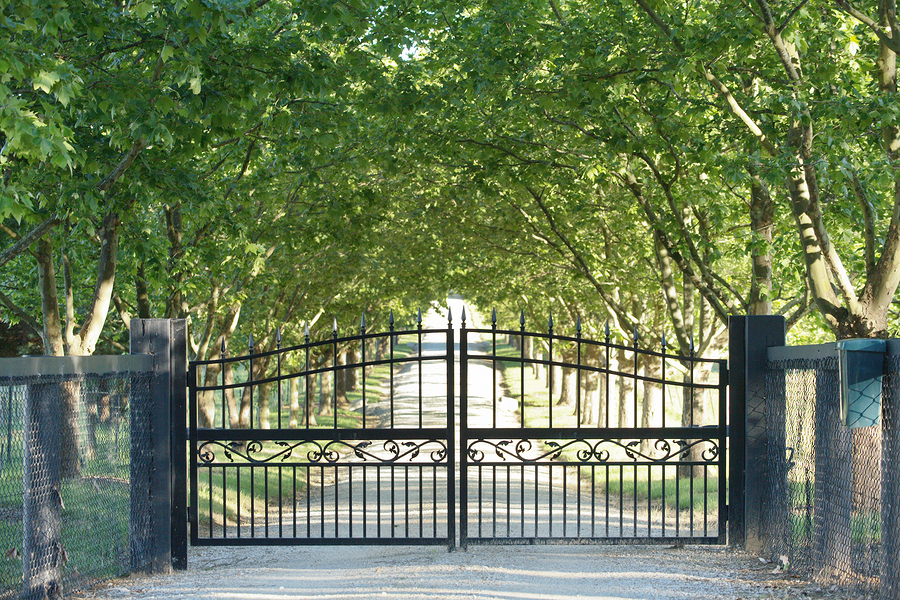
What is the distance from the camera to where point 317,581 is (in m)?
7.05

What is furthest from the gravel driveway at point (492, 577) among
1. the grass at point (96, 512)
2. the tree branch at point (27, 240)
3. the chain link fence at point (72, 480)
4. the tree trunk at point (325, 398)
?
the tree trunk at point (325, 398)

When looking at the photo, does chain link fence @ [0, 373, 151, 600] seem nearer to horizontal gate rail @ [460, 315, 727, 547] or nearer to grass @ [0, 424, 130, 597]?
grass @ [0, 424, 130, 597]

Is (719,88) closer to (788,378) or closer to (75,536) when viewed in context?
(788,378)

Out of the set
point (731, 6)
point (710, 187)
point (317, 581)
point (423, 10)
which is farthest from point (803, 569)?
point (423, 10)

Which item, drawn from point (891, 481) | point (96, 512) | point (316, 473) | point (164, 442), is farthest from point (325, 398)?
point (891, 481)

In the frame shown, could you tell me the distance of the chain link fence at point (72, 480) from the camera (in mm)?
5984

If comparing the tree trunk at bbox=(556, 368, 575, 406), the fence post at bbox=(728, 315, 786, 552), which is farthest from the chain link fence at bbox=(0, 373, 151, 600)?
the tree trunk at bbox=(556, 368, 575, 406)

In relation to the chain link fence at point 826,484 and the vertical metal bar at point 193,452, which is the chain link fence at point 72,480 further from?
the chain link fence at point 826,484

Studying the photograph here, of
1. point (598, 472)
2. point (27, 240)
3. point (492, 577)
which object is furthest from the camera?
point (598, 472)

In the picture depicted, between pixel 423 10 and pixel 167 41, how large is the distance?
4.68 m

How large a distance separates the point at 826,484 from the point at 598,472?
1215 centimetres

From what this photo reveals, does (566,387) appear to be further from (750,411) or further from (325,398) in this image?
(750,411)

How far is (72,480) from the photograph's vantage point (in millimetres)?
6695

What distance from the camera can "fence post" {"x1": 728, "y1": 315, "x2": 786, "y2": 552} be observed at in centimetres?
746
